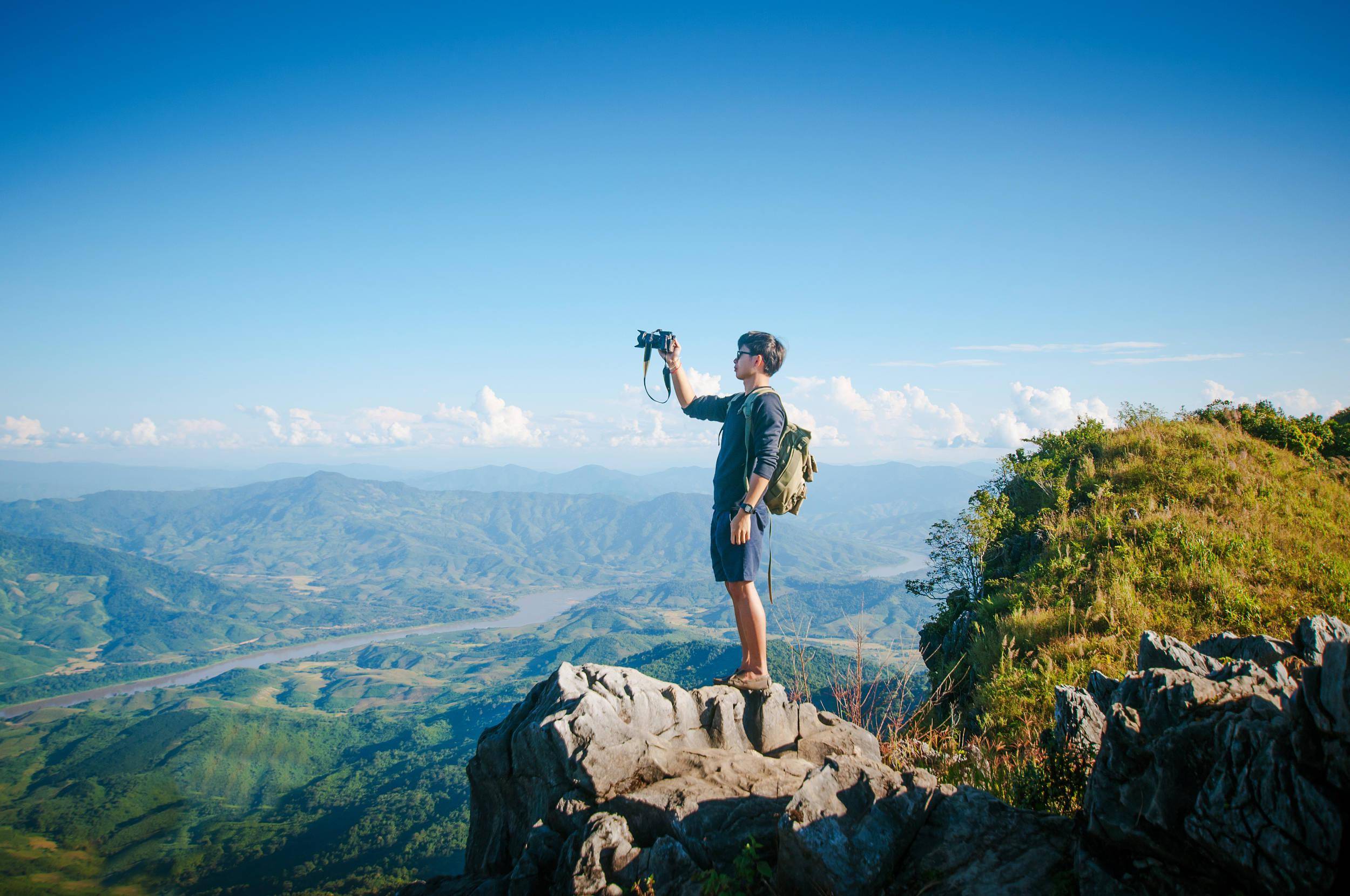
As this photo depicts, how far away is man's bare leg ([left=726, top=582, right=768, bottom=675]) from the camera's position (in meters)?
6.01

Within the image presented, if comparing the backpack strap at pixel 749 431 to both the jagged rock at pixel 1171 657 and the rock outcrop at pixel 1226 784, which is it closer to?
the rock outcrop at pixel 1226 784

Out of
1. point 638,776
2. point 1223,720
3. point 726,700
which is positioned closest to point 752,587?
point 726,700

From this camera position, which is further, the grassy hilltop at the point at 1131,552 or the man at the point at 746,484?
the grassy hilltop at the point at 1131,552

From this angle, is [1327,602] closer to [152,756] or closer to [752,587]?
[752,587]

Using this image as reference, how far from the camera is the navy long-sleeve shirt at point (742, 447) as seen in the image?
577 centimetres

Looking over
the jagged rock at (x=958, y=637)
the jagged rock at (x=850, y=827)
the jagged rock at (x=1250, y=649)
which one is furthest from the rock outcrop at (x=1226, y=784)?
the jagged rock at (x=958, y=637)

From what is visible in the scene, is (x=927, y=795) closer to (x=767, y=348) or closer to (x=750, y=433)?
(x=750, y=433)

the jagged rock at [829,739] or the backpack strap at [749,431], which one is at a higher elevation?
the backpack strap at [749,431]

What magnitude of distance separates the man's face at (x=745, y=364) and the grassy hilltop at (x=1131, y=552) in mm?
4234

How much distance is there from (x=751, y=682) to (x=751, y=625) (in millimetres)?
748

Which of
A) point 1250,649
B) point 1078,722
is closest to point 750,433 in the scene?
point 1078,722

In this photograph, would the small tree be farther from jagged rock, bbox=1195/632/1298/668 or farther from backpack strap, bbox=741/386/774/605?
backpack strap, bbox=741/386/774/605

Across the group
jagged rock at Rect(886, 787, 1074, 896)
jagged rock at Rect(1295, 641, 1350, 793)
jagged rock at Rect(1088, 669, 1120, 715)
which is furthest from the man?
jagged rock at Rect(1295, 641, 1350, 793)

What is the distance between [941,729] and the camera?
24.6 ft
